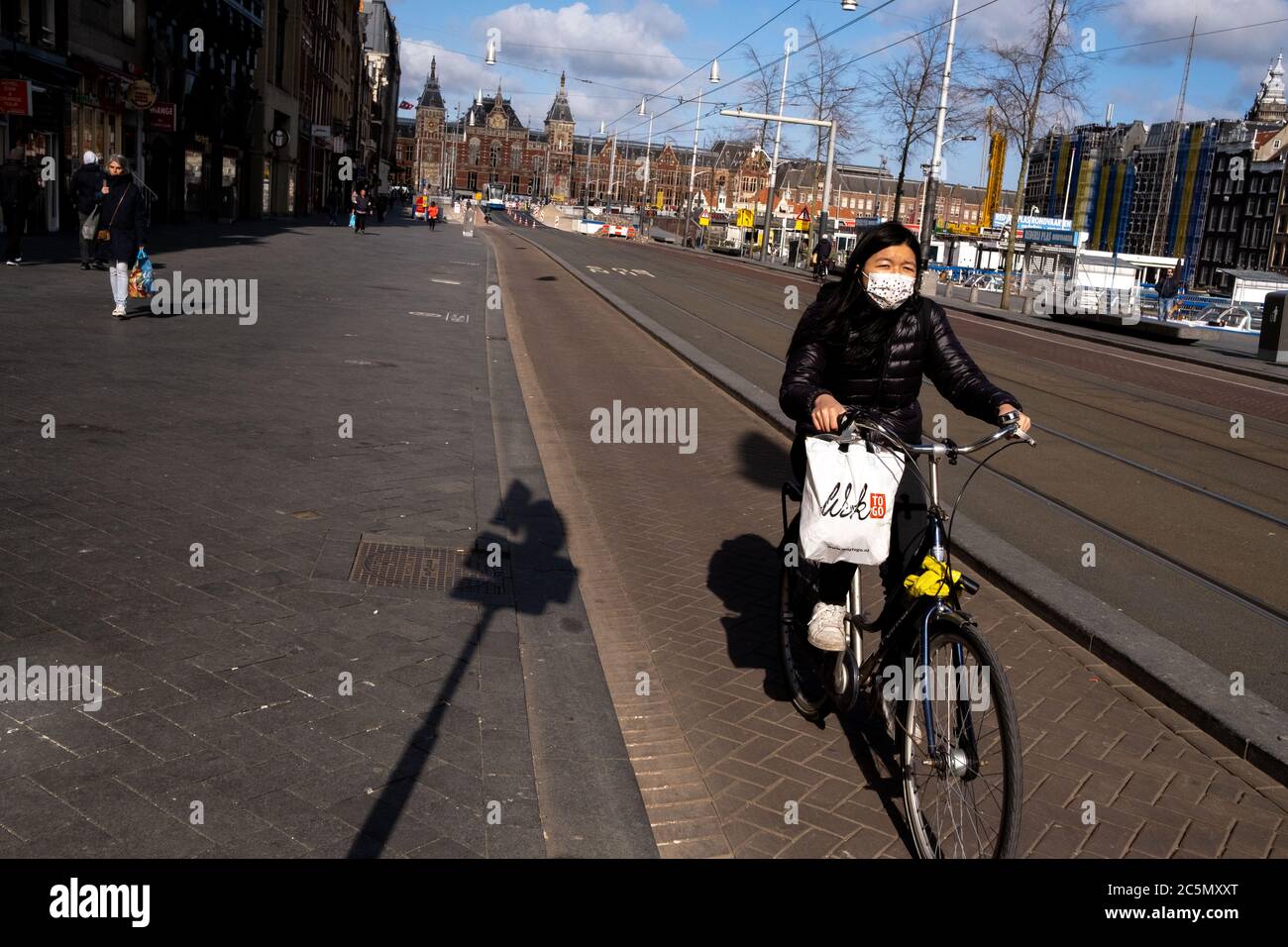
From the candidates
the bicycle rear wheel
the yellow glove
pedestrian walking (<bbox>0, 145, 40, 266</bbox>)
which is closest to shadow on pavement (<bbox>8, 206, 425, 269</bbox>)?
pedestrian walking (<bbox>0, 145, 40, 266</bbox>)

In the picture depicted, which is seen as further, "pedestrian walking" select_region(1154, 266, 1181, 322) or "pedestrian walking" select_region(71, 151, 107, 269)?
"pedestrian walking" select_region(1154, 266, 1181, 322)

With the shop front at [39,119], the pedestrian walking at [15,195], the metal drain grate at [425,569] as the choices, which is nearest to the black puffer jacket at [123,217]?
the pedestrian walking at [15,195]

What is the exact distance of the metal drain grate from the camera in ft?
17.6

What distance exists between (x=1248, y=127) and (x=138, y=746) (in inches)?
4027

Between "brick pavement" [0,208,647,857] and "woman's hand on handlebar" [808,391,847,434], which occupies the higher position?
"woman's hand on handlebar" [808,391,847,434]

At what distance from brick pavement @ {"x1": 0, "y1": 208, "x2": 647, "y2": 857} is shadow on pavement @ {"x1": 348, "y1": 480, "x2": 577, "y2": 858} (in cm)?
2

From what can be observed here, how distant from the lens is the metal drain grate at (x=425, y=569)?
538 cm

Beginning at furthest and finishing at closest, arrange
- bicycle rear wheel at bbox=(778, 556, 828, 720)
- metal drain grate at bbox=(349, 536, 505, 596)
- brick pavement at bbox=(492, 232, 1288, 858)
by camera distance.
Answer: metal drain grate at bbox=(349, 536, 505, 596)
bicycle rear wheel at bbox=(778, 556, 828, 720)
brick pavement at bbox=(492, 232, 1288, 858)

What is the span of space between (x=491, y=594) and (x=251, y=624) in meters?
1.17

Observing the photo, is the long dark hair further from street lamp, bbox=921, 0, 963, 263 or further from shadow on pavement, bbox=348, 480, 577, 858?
street lamp, bbox=921, 0, 963, 263

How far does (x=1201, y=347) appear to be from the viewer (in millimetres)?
25891

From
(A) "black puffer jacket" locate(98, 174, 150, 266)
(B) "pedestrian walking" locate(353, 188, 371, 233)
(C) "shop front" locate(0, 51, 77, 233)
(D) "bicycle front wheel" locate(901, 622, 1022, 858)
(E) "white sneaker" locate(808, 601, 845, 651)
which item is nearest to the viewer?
(D) "bicycle front wheel" locate(901, 622, 1022, 858)

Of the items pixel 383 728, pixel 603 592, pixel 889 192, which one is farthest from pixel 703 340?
pixel 889 192
